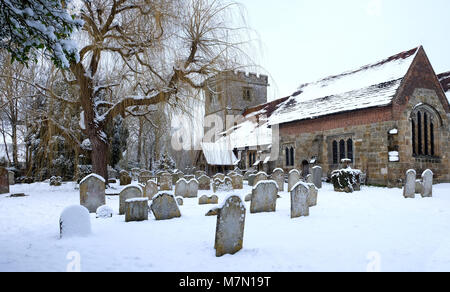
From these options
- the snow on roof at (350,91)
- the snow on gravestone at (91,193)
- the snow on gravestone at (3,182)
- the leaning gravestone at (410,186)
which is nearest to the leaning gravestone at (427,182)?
the leaning gravestone at (410,186)

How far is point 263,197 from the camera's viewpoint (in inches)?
325

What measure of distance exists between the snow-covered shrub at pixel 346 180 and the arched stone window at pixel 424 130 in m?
5.03

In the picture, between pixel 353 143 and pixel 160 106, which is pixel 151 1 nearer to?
pixel 160 106

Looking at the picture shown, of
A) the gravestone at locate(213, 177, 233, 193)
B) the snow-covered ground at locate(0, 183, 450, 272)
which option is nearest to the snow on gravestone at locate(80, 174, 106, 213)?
the snow-covered ground at locate(0, 183, 450, 272)

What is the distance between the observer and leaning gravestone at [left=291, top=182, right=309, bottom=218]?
24.1 feet

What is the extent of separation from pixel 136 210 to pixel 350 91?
55.7 ft

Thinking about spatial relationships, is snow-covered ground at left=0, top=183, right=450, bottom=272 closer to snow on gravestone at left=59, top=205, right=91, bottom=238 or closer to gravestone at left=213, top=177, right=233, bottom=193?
snow on gravestone at left=59, top=205, right=91, bottom=238

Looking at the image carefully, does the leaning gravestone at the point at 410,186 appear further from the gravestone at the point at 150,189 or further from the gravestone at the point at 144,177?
the gravestone at the point at 144,177

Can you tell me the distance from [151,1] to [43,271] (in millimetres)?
8068

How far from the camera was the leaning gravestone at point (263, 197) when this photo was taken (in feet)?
27.0

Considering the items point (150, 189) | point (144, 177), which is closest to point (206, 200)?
point (150, 189)

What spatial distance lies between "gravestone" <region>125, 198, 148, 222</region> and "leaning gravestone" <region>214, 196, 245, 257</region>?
122 inches

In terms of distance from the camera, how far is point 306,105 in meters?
22.4

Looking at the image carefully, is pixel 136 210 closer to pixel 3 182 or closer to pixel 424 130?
pixel 3 182
